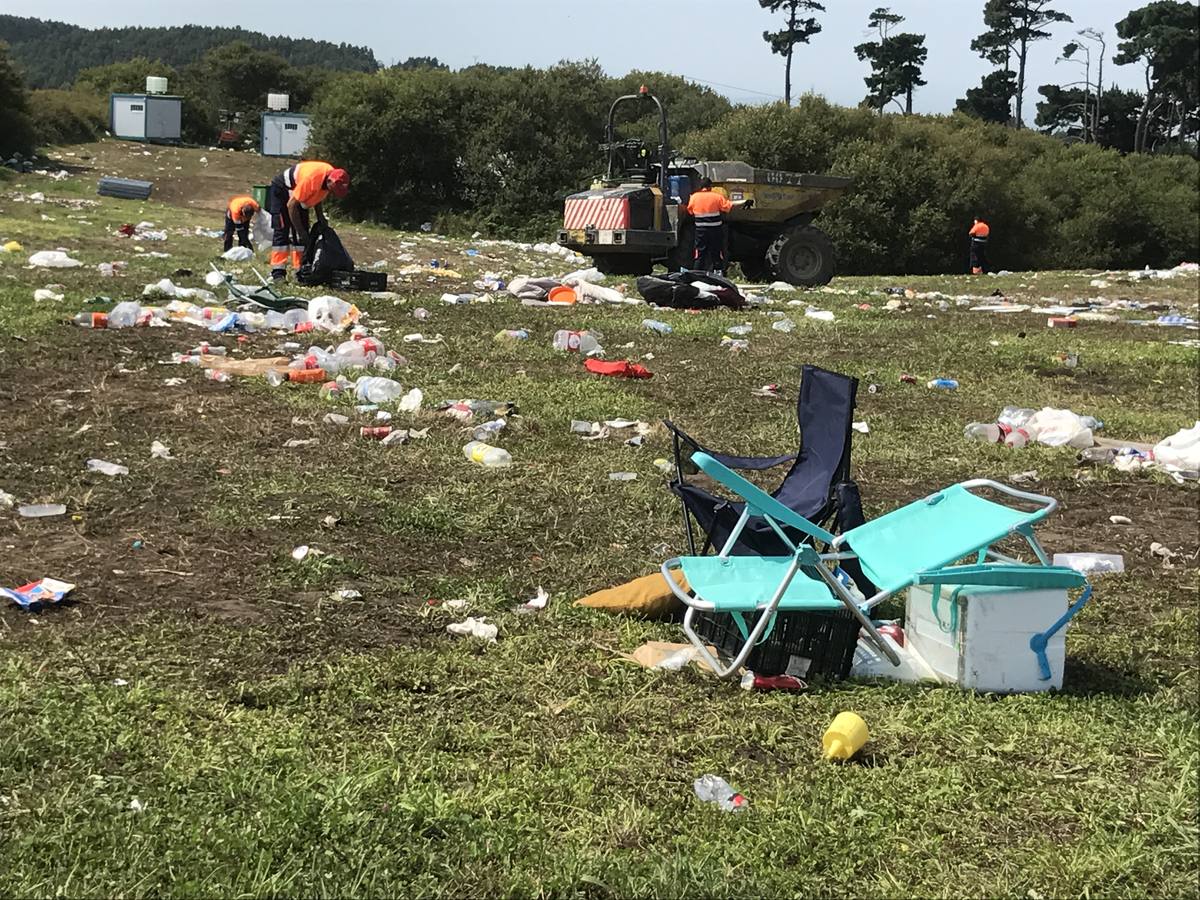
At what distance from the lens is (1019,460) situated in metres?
6.25

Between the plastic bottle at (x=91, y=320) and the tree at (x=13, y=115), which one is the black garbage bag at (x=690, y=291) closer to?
the plastic bottle at (x=91, y=320)

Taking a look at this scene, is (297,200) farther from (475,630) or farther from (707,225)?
(475,630)

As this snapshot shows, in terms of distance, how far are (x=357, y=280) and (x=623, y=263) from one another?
529 cm

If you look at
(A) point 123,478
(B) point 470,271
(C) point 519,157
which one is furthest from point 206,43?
(A) point 123,478

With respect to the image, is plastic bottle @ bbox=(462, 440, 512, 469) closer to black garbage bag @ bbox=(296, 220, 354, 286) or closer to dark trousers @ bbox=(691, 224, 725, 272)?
black garbage bag @ bbox=(296, 220, 354, 286)

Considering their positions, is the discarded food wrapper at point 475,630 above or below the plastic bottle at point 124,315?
below

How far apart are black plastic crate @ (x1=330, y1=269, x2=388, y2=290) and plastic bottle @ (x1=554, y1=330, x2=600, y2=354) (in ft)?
10.0

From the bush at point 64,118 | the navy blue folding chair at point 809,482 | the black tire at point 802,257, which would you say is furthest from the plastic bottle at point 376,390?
the bush at point 64,118

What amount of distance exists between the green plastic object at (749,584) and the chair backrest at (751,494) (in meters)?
0.19

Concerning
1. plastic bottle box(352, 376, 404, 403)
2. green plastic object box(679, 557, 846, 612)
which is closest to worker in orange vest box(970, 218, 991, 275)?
plastic bottle box(352, 376, 404, 403)

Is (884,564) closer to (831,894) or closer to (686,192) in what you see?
Answer: (831,894)

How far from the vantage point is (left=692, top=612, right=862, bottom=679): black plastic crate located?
330 cm

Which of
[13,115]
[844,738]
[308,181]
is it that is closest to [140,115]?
[13,115]

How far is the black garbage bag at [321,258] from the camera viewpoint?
Result: 1116 centimetres
